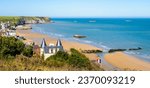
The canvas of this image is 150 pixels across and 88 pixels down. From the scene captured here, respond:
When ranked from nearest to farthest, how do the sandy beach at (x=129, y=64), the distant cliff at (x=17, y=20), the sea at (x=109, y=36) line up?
the sandy beach at (x=129, y=64)
the sea at (x=109, y=36)
the distant cliff at (x=17, y=20)

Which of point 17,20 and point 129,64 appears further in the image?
point 17,20

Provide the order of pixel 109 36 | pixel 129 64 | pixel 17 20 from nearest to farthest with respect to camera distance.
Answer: pixel 129 64
pixel 109 36
pixel 17 20

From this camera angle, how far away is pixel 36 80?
3.41 m

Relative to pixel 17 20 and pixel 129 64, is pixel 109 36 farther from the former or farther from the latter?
pixel 17 20

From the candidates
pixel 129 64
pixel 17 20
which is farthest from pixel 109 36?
pixel 17 20

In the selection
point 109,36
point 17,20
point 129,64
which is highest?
point 129,64

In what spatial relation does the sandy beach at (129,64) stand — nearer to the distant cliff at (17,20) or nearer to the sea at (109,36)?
the sea at (109,36)

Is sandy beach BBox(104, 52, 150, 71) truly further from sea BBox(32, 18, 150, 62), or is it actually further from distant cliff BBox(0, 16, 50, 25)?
distant cliff BBox(0, 16, 50, 25)

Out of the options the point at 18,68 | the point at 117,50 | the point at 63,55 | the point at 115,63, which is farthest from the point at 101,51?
the point at 18,68

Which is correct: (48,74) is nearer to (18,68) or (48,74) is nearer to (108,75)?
(108,75)

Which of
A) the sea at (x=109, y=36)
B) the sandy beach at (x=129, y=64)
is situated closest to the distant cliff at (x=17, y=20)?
the sea at (x=109, y=36)

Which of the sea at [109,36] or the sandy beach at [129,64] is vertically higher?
the sandy beach at [129,64]

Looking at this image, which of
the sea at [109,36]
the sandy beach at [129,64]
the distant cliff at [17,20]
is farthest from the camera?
the distant cliff at [17,20]

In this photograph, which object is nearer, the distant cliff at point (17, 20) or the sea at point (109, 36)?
the sea at point (109, 36)
